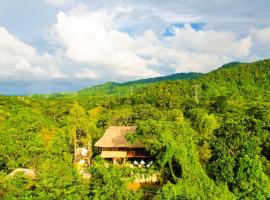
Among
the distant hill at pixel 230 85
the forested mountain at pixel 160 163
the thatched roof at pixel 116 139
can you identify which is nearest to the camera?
the forested mountain at pixel 160 163

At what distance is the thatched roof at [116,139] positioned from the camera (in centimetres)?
3825

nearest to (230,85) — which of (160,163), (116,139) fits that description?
(116,139)

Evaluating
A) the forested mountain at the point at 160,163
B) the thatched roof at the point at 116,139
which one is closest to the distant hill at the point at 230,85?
the forested mountain at the point at 160,163

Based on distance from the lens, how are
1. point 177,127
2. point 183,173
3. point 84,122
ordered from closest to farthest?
point 183,173, point 177,127, point 84,122

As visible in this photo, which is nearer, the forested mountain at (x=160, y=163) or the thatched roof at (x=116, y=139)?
the forested mountain at (x=160, y=163)

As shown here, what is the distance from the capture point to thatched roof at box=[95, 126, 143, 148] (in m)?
38.2

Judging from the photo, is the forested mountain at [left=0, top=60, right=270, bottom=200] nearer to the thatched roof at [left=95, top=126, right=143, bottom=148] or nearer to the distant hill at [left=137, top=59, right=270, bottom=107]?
the thatched roof at [left=95, top=126, right=143, bottom=148]

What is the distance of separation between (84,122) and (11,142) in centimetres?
1002

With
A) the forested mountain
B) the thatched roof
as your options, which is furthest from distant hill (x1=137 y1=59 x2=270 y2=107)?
A: the thatched roof

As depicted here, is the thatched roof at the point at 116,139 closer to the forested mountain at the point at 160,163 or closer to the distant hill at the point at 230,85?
the forested mountain at the point at 160,163

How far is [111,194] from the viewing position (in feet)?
73.9

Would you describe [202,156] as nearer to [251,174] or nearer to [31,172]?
[251,174]

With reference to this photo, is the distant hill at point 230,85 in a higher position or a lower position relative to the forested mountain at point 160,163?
higher

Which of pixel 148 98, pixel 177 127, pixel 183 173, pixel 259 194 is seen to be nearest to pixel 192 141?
pixel 177 127
